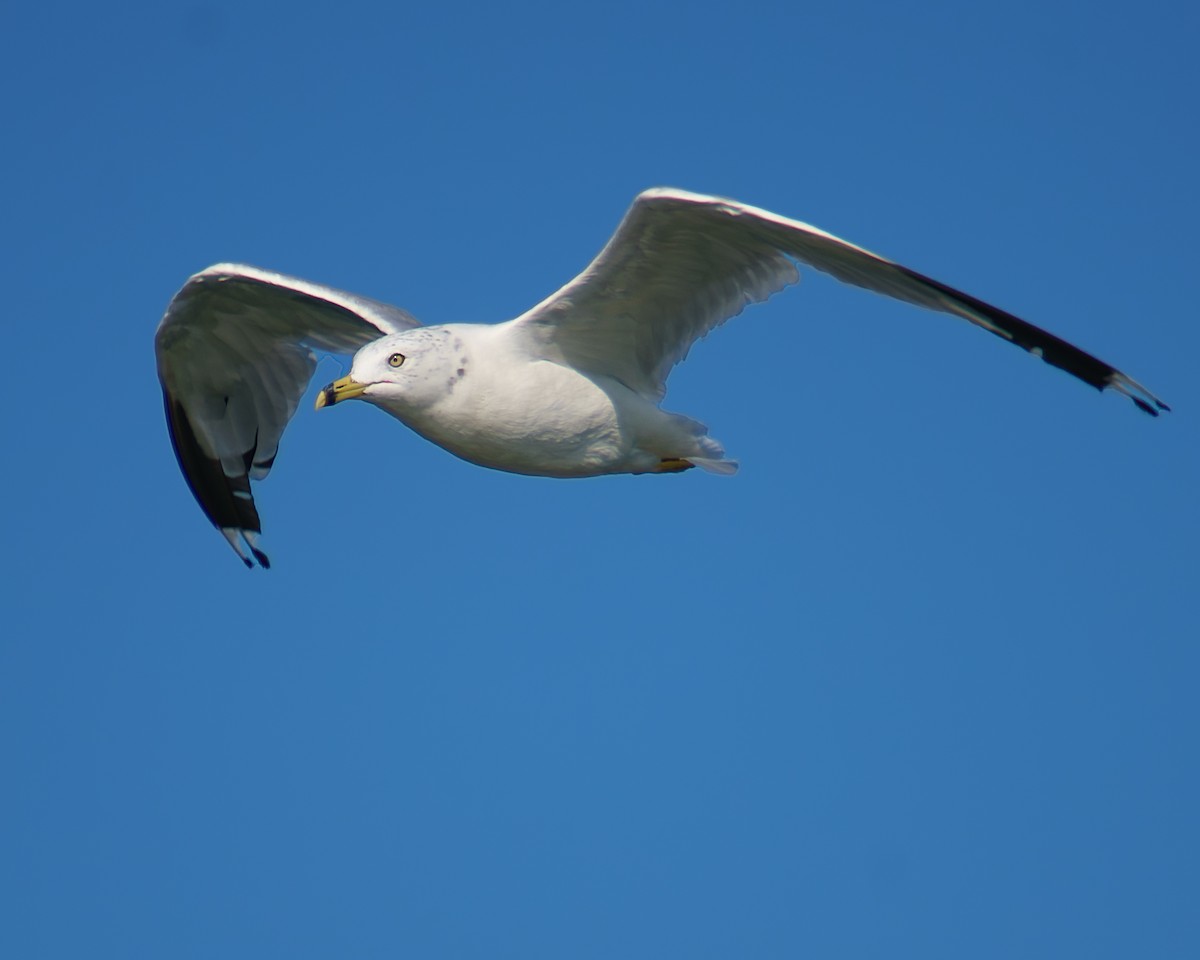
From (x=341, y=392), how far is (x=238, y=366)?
2.87 metres

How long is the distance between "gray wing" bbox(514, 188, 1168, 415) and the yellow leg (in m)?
0.38

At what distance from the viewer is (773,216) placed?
668 cm

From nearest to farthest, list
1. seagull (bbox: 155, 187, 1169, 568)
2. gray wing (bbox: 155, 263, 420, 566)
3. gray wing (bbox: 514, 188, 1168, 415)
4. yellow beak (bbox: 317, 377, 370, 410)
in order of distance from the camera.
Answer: gray wing (bbox: 514, 188, 1168, 415)
seagull (bbox: 155, 187, 1169, 568)
yellow beak (bbox: 317, 377, 370, 410)
gray wing (bbox: 155, 263, 420, 566)

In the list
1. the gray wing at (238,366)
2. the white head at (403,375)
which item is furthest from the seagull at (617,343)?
the gray wing at (238,366)

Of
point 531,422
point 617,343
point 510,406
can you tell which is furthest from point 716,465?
point 510,406

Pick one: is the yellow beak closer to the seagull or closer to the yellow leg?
the seagull

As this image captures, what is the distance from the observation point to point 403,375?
285 inches

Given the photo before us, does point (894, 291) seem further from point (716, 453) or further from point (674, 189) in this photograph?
point (716, 453)

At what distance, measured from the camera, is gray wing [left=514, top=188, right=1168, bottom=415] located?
6.56 metres

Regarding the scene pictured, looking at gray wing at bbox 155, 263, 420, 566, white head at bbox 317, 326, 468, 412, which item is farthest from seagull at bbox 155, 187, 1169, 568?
gray wing at bbox 155, 263, 420, 566

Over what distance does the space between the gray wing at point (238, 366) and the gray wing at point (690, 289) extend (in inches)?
61.9

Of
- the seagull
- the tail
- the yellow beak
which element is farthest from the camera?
the tail

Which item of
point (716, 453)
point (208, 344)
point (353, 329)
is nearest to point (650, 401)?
point (716, 453)

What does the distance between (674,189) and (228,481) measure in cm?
455
